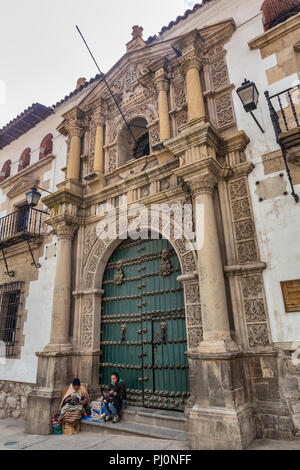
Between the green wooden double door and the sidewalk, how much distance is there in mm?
823

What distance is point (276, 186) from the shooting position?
4.68 m

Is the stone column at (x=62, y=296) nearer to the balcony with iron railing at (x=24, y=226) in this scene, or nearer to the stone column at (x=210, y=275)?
the balcony with iron railing at (x=24, y=226)

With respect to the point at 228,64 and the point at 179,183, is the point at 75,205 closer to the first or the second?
the point at 179,183

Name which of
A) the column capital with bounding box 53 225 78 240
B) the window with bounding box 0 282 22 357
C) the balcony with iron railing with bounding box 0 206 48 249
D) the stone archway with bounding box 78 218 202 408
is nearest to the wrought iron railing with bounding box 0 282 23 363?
the window with bounding box 0 282 22 357

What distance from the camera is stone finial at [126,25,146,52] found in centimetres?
794

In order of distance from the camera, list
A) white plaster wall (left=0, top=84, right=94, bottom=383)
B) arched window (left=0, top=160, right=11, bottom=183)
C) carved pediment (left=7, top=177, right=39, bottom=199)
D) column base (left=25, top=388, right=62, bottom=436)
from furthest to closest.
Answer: arched window (left=0, top=160, right=11, bottom=183) < carved pediment (left=7, top=177, right=39, bottom=199) < white plaster wall (left=0, top=84, right=94, bottom=383) < column base (left=25, top=388, right=62, bottom=436)

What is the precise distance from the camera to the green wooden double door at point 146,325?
5.15 m

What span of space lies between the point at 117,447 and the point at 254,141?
5142 mm

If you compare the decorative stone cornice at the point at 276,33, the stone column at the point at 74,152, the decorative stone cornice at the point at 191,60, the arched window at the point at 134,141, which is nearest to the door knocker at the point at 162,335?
the arched window at the point at 134,141

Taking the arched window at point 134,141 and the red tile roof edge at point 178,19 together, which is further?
the arched window at point 134,141

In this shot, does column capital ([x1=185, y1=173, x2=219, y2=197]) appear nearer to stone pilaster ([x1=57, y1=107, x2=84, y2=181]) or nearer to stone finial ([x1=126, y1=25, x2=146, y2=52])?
stone pilaster ([x1=57, y1=107, x2=84, y2=181])

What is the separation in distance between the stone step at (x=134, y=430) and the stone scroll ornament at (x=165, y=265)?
8.11 feet

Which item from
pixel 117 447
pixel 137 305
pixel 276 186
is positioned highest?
pixel 276 186

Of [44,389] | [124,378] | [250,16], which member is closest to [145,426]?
[124,378]
